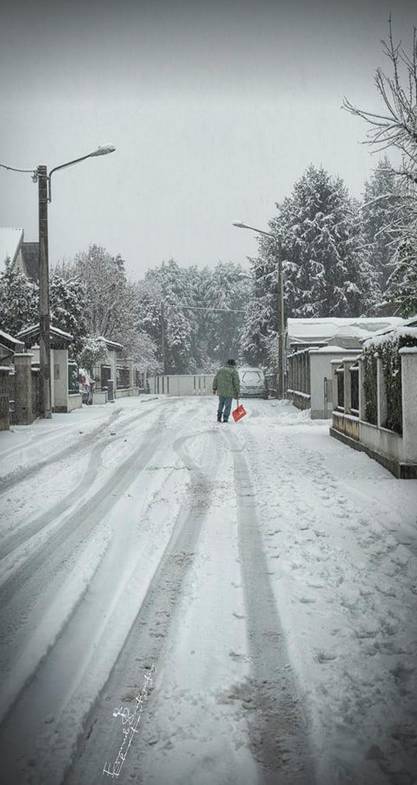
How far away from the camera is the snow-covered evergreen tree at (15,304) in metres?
27.5

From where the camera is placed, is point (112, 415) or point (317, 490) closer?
point (317, 490)

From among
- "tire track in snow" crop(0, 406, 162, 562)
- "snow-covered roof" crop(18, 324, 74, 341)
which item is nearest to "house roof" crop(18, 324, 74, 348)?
"snow-covered roof" crop(18, 324, 74, 341)

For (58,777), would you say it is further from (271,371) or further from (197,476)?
(271,371)

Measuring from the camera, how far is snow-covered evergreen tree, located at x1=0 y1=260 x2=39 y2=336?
27.5m

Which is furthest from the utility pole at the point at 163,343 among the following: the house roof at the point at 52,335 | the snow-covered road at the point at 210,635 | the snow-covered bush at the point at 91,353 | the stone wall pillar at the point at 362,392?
the snow-covered road at the point at 210,635

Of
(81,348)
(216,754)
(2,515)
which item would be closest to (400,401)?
(2,515)

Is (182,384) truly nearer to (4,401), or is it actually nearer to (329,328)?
(329,328)

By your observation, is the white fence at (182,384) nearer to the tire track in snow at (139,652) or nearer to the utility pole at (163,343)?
the utility pole at (163,343)

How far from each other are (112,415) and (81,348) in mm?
12571

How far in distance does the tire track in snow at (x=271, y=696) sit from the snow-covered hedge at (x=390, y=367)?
4033 mm

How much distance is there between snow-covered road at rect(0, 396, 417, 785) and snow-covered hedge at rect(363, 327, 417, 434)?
138cm

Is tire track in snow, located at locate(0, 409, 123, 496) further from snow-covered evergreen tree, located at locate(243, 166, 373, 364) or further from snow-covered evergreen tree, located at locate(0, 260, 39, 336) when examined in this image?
snow-covered evergreen tree, located at locate(243, 166, 373, 364)

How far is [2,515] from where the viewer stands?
617 cm

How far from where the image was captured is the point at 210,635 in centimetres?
337
